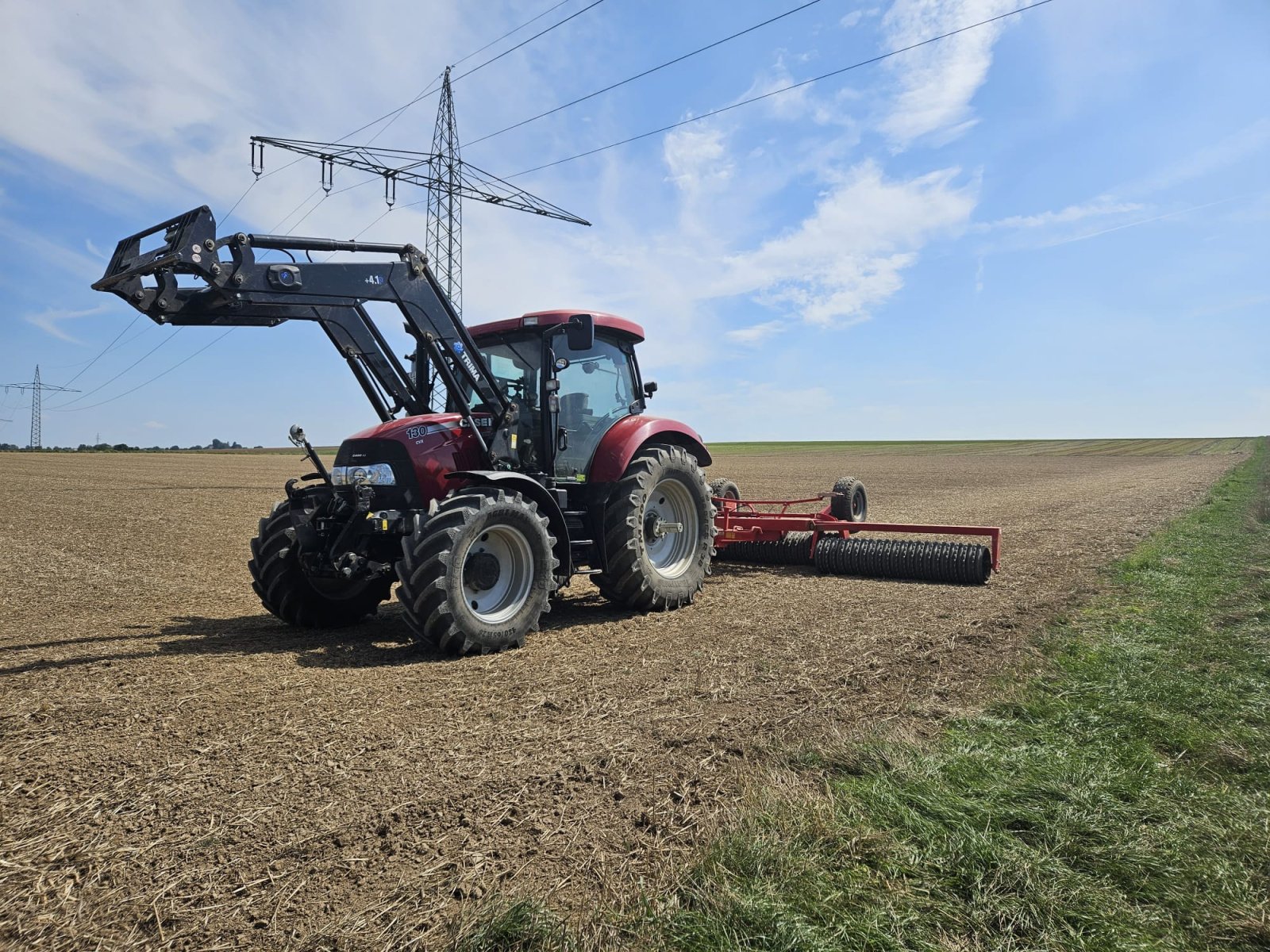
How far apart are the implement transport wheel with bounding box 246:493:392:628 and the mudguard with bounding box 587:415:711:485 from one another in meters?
2.02

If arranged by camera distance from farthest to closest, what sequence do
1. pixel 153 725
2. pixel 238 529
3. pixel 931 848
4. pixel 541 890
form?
pixel 238 529 < pixel 153 725 < pixel 931 848 < pixel 541 890

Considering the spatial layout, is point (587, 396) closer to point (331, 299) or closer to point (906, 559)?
point (331, 299)

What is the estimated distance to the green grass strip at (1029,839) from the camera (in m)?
2.27

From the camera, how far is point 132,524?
13961 millimetres

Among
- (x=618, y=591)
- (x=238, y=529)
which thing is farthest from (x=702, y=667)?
(x=238, y=529)

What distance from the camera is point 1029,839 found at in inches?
109

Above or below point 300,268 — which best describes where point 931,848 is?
below

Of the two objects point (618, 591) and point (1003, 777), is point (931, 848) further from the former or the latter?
point (618, 591)

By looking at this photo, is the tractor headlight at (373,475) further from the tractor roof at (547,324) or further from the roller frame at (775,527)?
the roller frame at (775,527)

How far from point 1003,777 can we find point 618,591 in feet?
13.4

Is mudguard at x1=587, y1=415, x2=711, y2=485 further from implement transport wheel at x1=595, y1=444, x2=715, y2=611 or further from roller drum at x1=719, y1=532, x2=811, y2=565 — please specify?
roller drum at x1=719, y1=532, x2=811, y2=565

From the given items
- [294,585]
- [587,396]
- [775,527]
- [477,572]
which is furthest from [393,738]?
[775,527]

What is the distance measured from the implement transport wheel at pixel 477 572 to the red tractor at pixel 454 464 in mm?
12

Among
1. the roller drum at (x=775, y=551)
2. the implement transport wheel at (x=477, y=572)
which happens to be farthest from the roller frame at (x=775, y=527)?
the implement transport wheel at (x=477, y=572)
